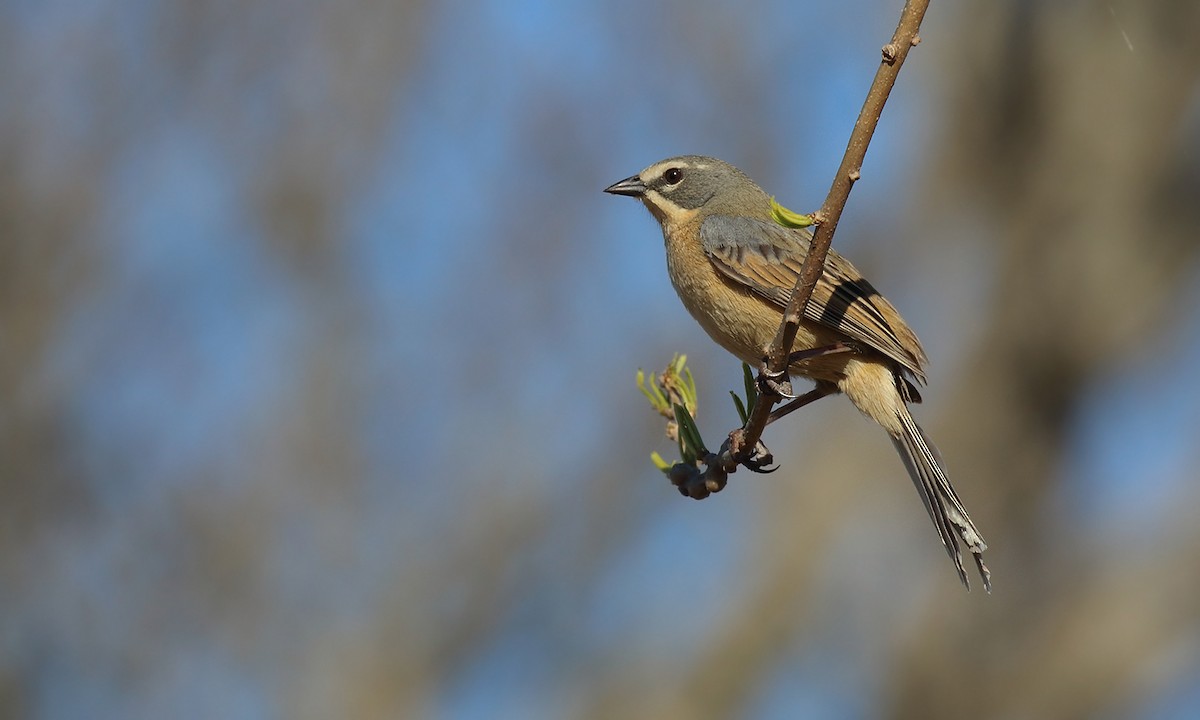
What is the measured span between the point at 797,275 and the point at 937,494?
1.09m

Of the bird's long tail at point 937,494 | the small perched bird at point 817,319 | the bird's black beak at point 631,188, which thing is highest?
the bird's black beak at point 631,188

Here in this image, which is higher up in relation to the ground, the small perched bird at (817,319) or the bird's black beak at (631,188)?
the bird's black beak at (631,188)

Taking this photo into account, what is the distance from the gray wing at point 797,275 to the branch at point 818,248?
1.35 m

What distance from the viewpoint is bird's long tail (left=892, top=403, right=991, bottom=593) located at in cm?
439

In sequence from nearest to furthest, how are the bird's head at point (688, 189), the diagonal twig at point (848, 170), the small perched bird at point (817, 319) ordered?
the diagonal twig at point (848, 170) < the small perched bird at point (817, 319) < the bird's head at point (688, 189)

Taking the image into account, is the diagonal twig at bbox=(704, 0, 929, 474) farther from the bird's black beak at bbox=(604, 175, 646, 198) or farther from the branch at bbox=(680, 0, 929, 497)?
the bird's black beak at bbox=(604, 175, 646, 198)

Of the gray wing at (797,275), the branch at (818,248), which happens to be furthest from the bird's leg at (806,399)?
the branch at (818,248)

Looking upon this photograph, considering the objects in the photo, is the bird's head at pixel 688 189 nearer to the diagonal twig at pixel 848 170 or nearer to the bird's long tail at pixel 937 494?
the bird's long tail at pixel 937 494

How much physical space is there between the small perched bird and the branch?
3.88ft

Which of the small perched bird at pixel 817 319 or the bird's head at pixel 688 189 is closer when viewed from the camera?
the small perched bird at pixel 817 319

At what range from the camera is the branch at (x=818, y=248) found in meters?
Answer: 2.90

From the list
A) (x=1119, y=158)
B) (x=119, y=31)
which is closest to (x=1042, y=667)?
(x=1119, y=158)

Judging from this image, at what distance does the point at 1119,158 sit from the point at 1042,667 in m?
4.44

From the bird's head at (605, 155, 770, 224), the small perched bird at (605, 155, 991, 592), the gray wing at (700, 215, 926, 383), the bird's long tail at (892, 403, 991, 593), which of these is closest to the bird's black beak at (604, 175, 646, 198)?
the bird's head at (605, 155, 770, 224)
